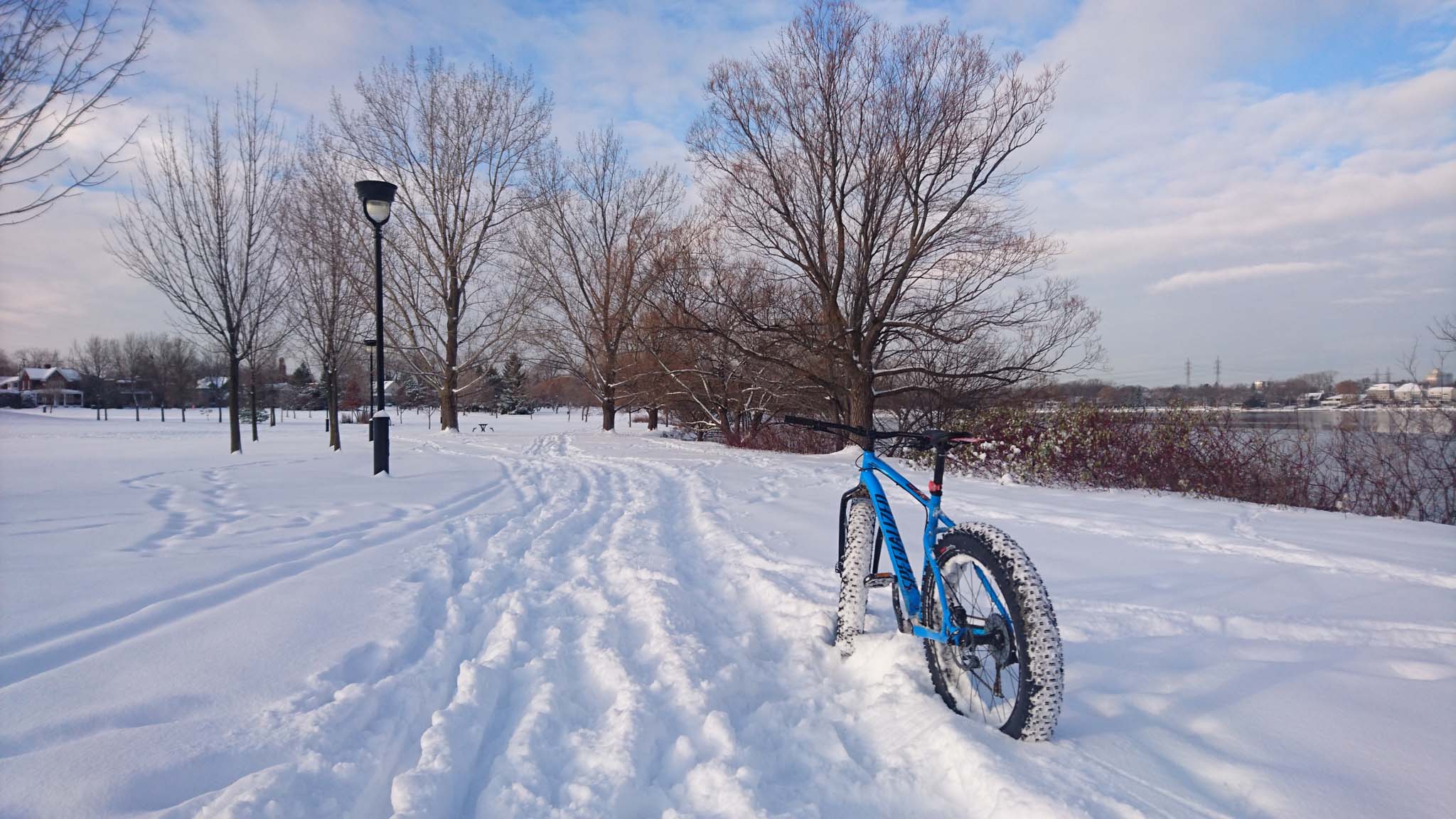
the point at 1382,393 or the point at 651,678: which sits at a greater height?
the point at 1382,393

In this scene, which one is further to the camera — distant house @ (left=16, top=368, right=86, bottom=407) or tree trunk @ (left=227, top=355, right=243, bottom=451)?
distant house @ (left=16, top=368, right=86, bottom=407)

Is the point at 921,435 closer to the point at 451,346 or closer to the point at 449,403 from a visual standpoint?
the point at 451,346

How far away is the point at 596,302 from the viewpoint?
24422 mm

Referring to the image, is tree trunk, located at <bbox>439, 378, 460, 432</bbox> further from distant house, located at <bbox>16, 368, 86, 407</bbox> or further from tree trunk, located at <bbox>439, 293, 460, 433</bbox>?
distant house, located at <bbox>16, 368, 86, 407</bbox>

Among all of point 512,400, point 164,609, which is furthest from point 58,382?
point 164,609

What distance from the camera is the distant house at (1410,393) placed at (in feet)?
26.5

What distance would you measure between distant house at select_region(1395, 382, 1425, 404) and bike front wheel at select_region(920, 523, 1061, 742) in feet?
30.7

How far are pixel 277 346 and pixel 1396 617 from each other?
23626 millimetres

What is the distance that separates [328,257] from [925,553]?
19774 mm

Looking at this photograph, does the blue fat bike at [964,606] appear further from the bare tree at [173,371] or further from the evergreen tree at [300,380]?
the evergreen tree at [300,380]

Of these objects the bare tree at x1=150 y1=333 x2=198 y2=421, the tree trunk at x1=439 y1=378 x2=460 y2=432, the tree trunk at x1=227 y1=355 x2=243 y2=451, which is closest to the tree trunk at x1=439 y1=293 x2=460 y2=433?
the tree trunk at x1=439 y1=378 x2=460 y2=432

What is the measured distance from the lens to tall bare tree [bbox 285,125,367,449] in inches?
695

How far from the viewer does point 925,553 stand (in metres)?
2.55

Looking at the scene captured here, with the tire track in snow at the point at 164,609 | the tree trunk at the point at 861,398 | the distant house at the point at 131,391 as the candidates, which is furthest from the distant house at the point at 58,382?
the tire track in snow at the point at 164,609
